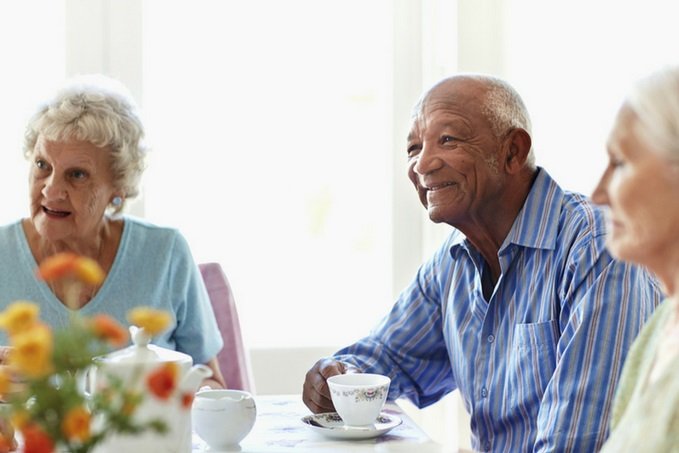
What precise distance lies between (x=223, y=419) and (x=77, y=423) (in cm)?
79

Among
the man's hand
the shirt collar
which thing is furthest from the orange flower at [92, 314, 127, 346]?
the shirt collar

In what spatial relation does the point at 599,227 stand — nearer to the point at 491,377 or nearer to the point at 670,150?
the point at 491,377

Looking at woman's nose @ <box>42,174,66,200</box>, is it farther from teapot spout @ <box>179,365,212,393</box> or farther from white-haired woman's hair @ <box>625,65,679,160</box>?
white-haired woman's hair @ <box>625,65,679,160</box>

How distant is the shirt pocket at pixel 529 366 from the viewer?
68.9 inches

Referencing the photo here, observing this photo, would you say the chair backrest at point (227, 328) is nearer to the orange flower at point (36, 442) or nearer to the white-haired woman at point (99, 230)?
the white-haired woman at point (99, 230)

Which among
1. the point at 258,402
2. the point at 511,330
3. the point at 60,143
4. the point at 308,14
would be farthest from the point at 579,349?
the point at 308,14

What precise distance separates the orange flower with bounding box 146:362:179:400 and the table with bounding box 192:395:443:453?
2.65ft

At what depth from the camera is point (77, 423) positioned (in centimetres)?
74

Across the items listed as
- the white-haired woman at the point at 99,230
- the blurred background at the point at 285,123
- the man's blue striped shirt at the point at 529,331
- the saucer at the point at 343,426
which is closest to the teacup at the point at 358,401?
the saucer at the point at 343,426

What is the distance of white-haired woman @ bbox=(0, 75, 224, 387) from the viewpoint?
2.17 metres

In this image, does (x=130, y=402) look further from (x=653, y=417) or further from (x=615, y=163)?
(x=615, y=163)

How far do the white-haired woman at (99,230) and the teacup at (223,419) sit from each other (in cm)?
67

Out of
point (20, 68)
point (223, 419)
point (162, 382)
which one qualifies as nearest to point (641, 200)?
point (162, 382)

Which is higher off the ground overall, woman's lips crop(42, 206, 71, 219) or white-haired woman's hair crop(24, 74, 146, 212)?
white-haired woman's hair crop(24, 74, 146, 212)
